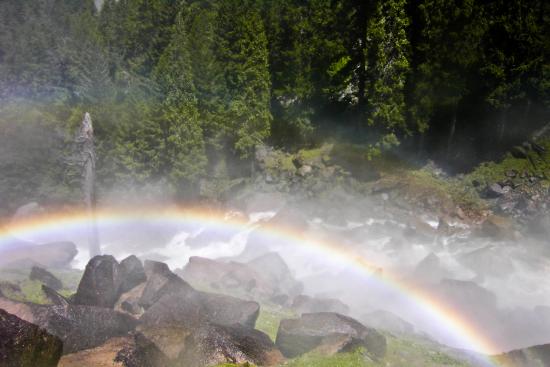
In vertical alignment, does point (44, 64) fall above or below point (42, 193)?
above

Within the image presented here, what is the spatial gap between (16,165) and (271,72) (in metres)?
34.0

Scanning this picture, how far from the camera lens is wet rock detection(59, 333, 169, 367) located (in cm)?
1591

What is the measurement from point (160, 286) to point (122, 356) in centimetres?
860

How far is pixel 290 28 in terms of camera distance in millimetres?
57438

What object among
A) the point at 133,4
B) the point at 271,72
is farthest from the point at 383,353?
the point at 133,4

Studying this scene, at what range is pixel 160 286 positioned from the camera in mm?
24797

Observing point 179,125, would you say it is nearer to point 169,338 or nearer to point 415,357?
point 169,338

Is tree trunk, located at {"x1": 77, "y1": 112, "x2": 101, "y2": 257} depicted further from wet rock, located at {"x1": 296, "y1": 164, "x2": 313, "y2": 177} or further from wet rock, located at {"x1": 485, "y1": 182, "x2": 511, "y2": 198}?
wet rock, located at {"x1": 485, "y1": 182, "x2": 511, "y2": 198}

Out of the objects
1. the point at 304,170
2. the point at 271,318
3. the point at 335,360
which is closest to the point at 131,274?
the point at 271,318

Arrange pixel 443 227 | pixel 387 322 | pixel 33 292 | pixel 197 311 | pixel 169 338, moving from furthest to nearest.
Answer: pixel 443 227, pixel 387 322, pixel 33 292, pixel 197 311, pixel 169 338

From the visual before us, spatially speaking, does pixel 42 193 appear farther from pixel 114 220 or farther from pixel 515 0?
pixel 515 0

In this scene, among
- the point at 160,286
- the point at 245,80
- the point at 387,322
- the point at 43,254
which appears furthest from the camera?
the point at 245,80

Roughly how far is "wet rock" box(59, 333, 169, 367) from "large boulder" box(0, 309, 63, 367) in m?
1.52

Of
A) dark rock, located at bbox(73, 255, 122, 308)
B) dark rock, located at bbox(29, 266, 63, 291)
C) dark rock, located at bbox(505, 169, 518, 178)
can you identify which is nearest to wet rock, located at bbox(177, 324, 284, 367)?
dark rock, located at bbox(73, 255, 122, 308)
